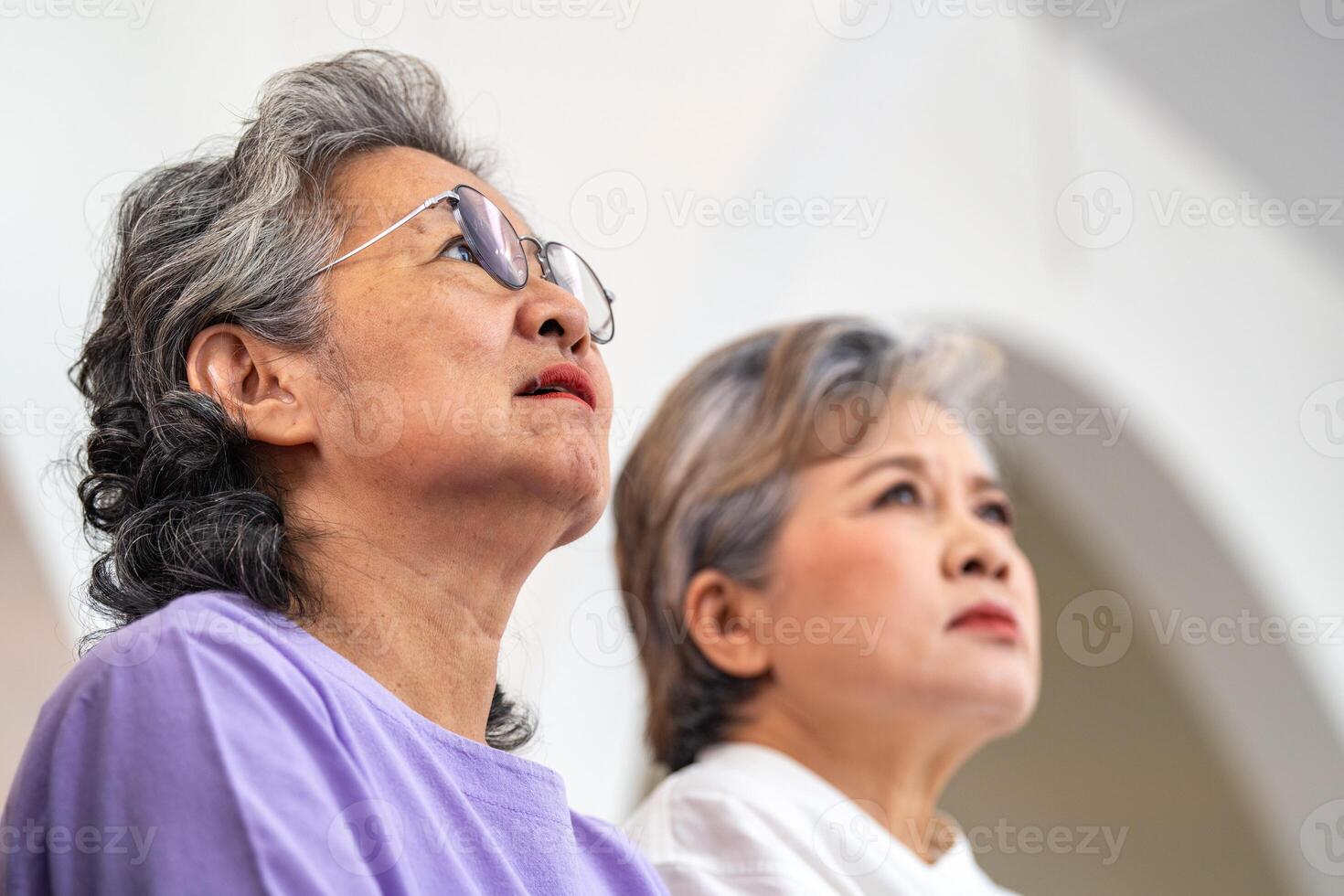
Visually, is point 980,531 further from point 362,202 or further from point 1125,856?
point 1125,856

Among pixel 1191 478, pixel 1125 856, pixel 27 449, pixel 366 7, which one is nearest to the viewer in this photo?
pixel 27 449

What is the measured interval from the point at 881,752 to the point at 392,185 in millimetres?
1183

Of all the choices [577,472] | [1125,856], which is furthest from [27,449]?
[1125,856]

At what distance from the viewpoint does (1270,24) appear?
14.2 feet

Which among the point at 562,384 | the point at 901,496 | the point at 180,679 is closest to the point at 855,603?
the point at 901,496

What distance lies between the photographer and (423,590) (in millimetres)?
1478

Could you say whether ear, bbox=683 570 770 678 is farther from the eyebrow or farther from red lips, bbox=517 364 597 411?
red lips, bbox=517 364 597 411

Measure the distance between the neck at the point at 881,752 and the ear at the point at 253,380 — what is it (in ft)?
3.43

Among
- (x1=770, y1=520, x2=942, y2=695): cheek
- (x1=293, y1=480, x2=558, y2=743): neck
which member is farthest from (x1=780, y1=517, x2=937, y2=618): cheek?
(x1=293, y1=480, x2=558, y2=743): neck

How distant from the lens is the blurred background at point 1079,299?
3379mm

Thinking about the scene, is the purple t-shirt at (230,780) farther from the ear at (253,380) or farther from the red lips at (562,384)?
the red lips at (562,384)

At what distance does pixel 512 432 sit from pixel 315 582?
0.27m

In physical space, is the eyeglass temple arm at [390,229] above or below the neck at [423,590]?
above

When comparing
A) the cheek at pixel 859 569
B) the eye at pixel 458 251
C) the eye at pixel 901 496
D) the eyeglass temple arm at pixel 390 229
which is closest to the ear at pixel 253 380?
the eyeglass temple arm at pixel 390 229
